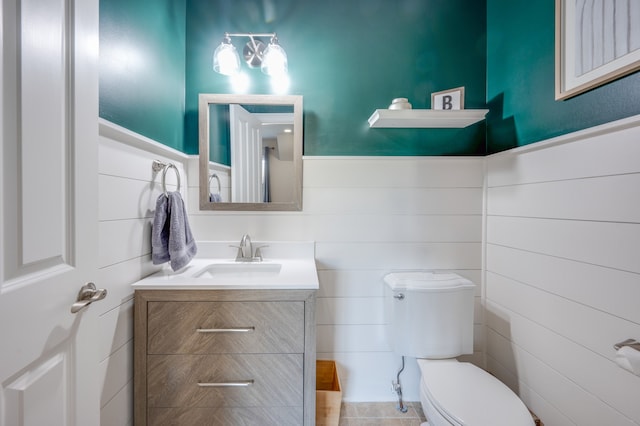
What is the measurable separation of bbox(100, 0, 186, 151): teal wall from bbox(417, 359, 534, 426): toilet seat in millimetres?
1694

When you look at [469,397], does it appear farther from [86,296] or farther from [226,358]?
[86,296]

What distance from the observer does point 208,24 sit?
5.71 feet

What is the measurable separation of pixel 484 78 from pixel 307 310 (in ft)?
5.65

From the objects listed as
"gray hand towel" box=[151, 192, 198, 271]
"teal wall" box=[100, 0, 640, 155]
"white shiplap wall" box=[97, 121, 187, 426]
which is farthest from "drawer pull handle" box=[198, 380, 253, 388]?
"teal wall" box=[100, 0, 640, 155]

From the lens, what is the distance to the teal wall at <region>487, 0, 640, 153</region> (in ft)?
3.55

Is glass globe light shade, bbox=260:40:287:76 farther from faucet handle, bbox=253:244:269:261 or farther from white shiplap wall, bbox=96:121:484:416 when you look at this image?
faucet handle, bbox=253:244:269:261

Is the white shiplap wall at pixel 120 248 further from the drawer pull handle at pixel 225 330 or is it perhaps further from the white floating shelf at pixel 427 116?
the white floating shelf at pixel 427 116

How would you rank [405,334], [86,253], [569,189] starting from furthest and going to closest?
[405,334]
[569,189]
[86,253]

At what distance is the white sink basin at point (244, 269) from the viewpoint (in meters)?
1.63

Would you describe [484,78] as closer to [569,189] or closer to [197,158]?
[569,189]

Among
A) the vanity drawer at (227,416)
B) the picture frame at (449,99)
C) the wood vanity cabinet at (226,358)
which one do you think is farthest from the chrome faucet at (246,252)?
the picture frame at (449,99)

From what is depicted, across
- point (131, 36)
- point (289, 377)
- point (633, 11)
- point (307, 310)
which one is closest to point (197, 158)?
point (131, 36)

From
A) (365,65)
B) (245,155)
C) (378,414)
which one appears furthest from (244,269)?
(365,65)

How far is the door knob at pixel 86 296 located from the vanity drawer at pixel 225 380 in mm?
548
